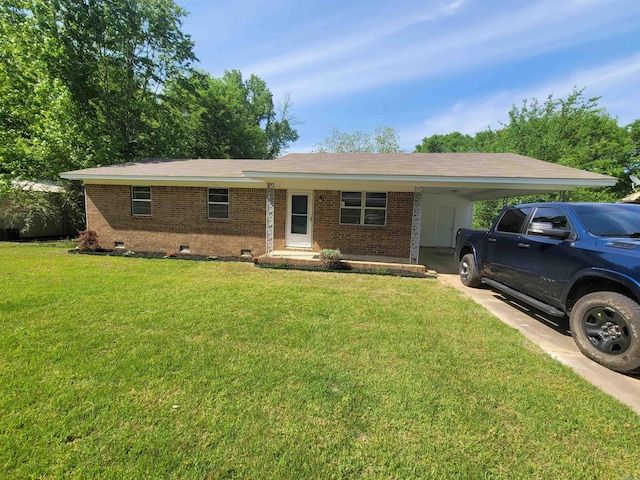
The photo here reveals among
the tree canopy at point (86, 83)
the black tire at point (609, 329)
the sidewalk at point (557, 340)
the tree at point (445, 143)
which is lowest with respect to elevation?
the sidewalk at point (557, 340)

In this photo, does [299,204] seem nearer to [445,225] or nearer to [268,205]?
[268,205]

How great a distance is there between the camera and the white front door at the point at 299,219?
979 cm

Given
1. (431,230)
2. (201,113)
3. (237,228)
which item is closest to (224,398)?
(237,228)

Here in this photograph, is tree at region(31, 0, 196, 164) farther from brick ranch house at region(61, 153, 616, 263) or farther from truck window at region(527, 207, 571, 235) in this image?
truck window at region(527, 207, 571, 235)

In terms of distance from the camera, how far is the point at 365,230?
9.55m

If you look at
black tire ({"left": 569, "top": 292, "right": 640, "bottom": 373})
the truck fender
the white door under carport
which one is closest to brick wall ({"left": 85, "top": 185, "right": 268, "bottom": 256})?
the white door under carport

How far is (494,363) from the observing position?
11.1ft

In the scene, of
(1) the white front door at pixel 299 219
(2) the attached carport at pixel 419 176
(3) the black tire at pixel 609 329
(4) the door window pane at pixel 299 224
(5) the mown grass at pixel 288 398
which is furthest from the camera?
(4) the door window pane at pixel 299 224

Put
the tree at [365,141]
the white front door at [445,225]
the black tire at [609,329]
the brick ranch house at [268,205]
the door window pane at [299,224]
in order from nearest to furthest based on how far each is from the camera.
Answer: the black tire at [609,329]
the brick ranch house at [268,205]
the door window pane at [299,224]
the white front door at [445,225]
the tree at [365,141]

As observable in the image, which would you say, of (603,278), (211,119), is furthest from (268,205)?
(211,119)

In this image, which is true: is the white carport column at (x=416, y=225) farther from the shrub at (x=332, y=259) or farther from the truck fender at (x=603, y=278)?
the truck fender at (x=603, y=278)

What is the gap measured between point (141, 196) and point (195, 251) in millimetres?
2881

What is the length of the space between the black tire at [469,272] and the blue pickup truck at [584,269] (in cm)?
99

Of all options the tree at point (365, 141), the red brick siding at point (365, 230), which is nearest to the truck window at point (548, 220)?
the red brick siding at point (365, 230)
